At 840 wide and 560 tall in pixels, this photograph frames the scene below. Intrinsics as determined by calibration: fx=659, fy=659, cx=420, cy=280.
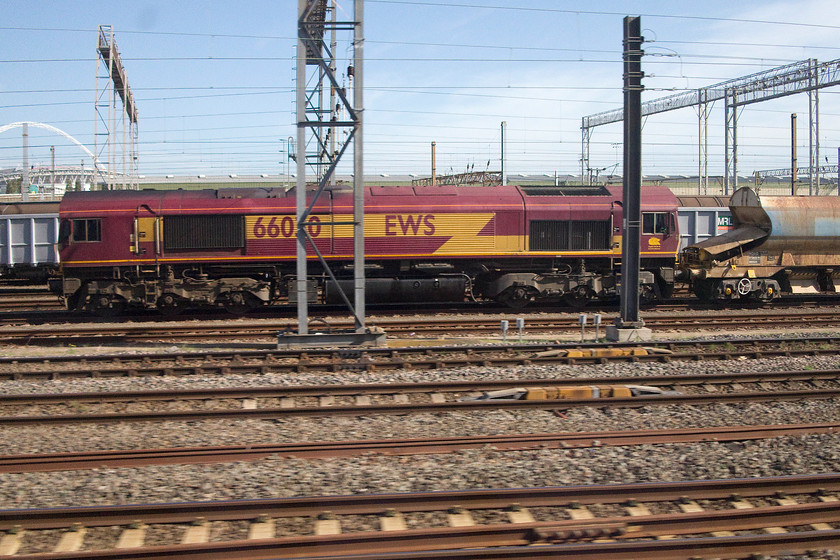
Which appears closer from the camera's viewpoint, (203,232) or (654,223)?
(203,232)

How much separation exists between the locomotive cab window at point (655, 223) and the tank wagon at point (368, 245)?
3cm

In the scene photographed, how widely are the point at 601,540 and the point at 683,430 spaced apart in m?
3.06

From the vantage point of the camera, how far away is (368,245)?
17250 mm

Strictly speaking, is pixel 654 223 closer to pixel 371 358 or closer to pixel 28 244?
pixel 371 358

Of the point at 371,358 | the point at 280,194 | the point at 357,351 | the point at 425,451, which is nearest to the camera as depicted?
the point at 425,451

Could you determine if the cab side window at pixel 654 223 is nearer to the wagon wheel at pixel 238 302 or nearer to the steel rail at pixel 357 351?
the steel rail at pixel 357 351

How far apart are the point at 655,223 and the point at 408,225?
6844 mm

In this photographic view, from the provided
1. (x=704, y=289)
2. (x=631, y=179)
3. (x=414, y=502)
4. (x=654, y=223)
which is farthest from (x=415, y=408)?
(x=704, y=289)

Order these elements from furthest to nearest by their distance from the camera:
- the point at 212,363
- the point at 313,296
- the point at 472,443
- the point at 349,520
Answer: the point at 313,296, the point at 212,363, the point at 472,443, the point at 349,520

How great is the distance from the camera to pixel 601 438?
729cm

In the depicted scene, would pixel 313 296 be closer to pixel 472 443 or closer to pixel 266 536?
pixel 472 443

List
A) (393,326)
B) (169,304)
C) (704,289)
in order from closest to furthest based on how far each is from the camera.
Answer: (393,326)
(169,304)
(704,289)

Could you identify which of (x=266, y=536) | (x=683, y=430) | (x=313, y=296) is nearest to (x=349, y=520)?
(x=266, y=536)

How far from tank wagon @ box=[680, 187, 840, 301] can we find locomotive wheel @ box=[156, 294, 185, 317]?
13.9m
